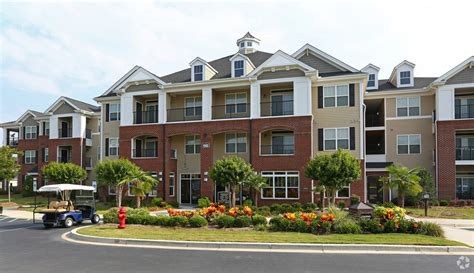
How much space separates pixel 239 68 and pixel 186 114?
5.71m

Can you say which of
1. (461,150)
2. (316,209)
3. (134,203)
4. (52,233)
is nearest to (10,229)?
(52,233)

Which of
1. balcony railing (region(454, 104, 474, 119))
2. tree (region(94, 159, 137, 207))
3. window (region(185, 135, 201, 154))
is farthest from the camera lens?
window (region(185, 135, 201, 154))

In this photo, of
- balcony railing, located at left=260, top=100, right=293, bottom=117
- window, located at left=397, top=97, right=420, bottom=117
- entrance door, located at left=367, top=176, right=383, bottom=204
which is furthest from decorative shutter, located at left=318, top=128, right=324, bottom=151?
window, located at left=397, top=97, right=420, bottom=117

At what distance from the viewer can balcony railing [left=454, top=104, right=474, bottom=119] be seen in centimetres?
2878

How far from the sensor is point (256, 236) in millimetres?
13578

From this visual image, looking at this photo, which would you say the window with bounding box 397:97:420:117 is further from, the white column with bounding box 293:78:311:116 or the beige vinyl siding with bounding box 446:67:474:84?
the white column with bounding box 293:78:311:116

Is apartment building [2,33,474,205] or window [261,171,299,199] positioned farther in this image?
apartment building [2,33,474,205]

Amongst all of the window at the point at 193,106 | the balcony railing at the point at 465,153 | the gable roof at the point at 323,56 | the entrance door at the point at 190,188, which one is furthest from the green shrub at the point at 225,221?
the balcony railing at the point at 465,153

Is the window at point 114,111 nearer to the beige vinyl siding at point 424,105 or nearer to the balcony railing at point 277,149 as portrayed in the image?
the balcony railing at point 277,149

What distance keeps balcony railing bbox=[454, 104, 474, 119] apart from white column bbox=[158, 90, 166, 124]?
71.1ft

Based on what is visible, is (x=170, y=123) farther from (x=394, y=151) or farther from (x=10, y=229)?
(x=394, y=151)

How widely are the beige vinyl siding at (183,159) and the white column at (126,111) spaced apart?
3888 mm

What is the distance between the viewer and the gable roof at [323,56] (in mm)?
28645

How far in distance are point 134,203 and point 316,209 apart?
1358 centimetres
